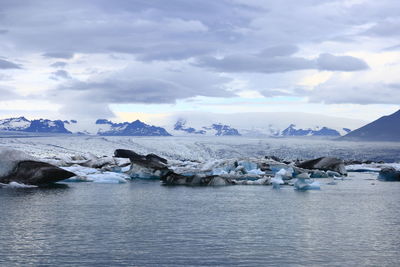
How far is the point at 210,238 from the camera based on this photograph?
12.3 metres

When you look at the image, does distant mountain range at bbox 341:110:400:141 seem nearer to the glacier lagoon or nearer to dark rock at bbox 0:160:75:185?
dark rock at bbox 0:160:75:185

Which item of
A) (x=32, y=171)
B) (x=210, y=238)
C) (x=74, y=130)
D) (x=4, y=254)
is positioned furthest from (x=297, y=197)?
(x=74, y=130)

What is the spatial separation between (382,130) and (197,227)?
18263 cm

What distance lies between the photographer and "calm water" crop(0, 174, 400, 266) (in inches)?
403

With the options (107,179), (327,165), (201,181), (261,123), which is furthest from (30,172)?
(261,123)

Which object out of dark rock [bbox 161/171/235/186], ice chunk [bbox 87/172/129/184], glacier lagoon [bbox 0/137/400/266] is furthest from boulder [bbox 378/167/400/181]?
ice chunk [bbox 87/172/129/184]

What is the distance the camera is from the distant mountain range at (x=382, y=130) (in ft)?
557

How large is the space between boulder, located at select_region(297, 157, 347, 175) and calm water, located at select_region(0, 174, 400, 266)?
19772 mm

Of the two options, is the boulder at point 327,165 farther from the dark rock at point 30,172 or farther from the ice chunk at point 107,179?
the dark rock at point 30,172

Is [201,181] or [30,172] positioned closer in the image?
[30,172]

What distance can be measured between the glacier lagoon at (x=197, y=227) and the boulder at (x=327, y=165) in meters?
16.2

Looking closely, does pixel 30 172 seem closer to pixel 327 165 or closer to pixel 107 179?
pixel 107 179

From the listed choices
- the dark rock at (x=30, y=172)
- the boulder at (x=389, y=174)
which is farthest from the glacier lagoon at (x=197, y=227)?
the boulder at (x=389, y=174)

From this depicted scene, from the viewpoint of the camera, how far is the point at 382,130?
607ft
